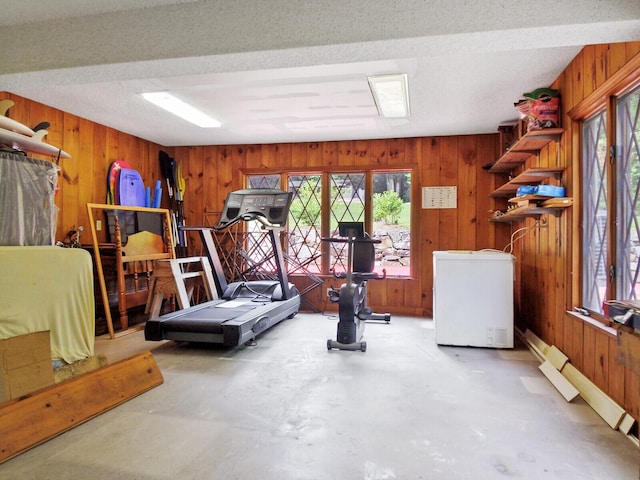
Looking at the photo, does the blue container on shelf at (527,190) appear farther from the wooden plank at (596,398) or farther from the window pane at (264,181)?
the window pane at (264,181)

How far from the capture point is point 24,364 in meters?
2.29

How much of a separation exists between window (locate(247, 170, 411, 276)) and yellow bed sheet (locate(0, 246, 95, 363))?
2.85 meters

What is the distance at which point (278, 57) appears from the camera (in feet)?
6.96

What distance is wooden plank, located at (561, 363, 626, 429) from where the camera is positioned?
2065 millimetres

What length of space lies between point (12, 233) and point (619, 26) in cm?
388

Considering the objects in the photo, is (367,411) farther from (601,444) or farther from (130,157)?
(130,157)

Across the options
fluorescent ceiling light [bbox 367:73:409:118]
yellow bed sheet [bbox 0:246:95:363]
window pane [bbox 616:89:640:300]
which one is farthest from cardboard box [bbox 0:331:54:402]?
window pane [bbox 616:89:640:300]

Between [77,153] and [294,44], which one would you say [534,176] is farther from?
[77,153]

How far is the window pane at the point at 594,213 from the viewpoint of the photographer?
8.02 ft

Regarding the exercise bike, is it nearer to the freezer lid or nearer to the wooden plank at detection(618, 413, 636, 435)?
the freezer lid

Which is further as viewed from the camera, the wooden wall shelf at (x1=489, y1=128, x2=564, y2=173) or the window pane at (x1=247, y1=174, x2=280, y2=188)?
the window pane at (x1=247, y1=174, x2=280, y2=188)

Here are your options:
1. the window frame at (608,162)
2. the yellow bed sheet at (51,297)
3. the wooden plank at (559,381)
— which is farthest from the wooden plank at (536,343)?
the yellow bed sheet at (51,297)

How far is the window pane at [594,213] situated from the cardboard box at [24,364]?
3.71 metres

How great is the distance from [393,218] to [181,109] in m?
3.00
